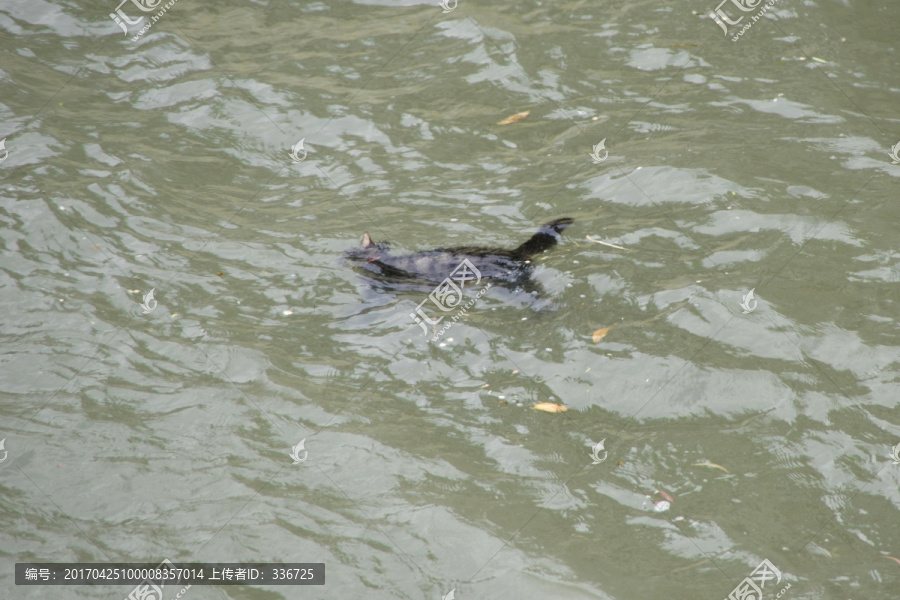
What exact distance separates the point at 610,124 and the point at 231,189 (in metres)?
3.94

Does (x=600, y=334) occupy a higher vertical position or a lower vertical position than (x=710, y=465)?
higher

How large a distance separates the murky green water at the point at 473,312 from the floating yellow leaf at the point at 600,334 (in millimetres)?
51

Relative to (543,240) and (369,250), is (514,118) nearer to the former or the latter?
(543,240)

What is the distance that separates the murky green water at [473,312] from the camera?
3.92 m

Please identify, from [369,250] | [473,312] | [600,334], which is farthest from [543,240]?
[369,250]

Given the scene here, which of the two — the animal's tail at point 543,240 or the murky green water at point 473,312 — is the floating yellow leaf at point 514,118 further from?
the animal's tail at point 543,240

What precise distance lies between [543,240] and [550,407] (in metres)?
1.54

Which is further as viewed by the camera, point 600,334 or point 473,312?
point 473,312

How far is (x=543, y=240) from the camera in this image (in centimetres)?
554

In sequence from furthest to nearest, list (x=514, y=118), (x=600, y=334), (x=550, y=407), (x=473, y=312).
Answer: (x=514, y=118), (x=473, y=312), (x=600, y=334), (x=550, y=407)

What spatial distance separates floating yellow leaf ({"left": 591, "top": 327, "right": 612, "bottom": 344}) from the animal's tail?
0.89 m

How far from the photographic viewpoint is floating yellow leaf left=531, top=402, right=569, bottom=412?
457cm

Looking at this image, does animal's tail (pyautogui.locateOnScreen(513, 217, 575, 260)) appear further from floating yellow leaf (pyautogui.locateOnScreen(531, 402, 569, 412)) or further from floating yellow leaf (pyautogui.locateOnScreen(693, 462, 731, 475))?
floating yellow leaf (pyautogui.locateOnScreen(693, 462, 731, 475))

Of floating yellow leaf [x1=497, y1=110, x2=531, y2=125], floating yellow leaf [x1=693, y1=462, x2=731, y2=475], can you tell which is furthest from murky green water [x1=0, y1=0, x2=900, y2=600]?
floating yellow leaf [x1=497, y1=110, x2=531, y2=125]
